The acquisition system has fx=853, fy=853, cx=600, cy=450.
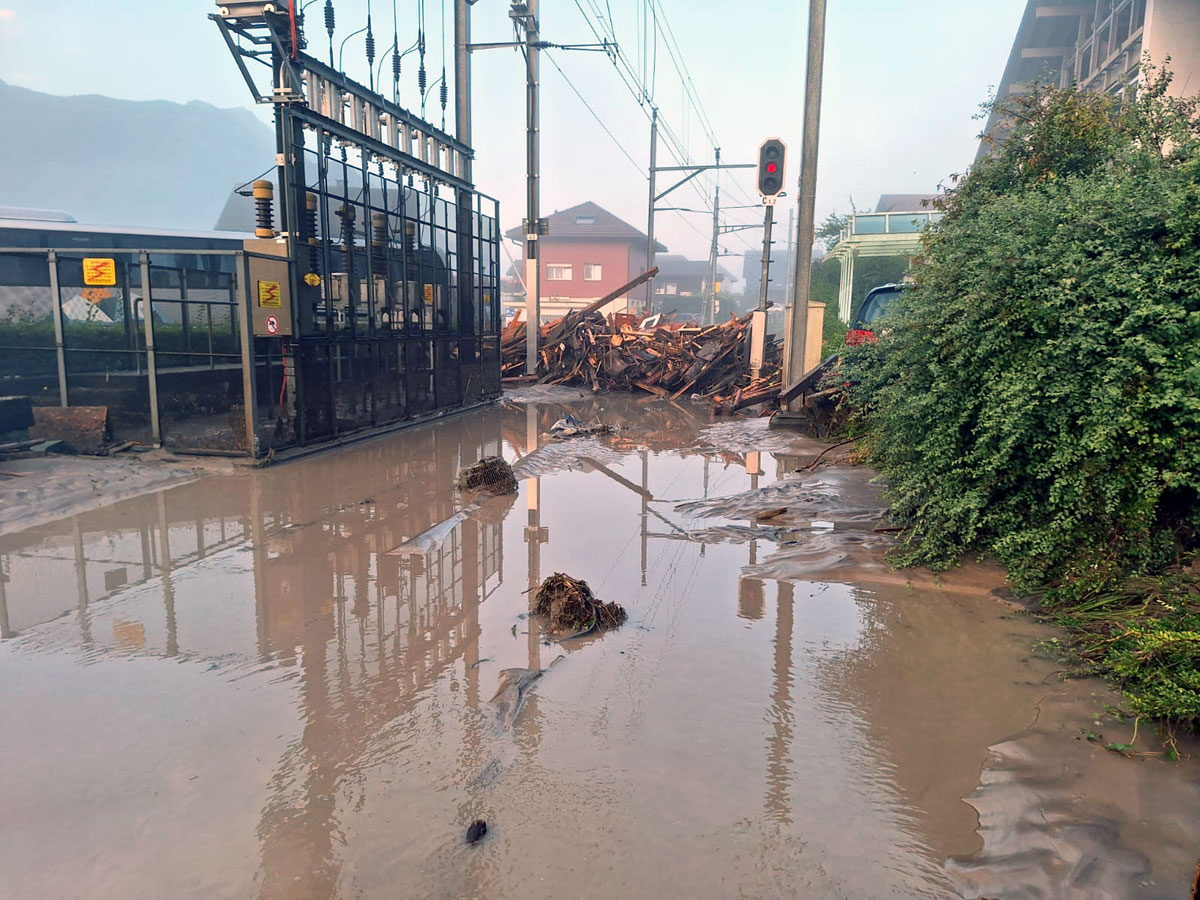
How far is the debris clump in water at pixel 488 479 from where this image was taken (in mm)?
9125

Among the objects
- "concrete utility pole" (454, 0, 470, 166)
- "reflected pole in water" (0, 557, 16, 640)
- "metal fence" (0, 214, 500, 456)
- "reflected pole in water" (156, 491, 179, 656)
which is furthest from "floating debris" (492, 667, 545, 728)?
"concrete utility pole" (454, 0, 470, 166)

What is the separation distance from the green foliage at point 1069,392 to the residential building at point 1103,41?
4.00m

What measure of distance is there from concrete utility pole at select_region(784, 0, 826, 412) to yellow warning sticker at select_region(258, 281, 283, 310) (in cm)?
787

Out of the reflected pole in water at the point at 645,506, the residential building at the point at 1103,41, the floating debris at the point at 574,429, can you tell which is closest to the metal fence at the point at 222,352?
the floating debris at the point at 574,429

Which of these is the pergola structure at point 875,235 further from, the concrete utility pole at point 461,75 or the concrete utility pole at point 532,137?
the concrete utility pole at point 461,75

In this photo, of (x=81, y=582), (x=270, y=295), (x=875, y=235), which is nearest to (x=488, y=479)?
(x=270, y=295)

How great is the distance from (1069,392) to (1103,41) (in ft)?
84.8

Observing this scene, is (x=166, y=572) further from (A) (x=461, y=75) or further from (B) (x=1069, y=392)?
(A) (x=461, y=75)

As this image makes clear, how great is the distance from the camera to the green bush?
5.05 m

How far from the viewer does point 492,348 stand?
722 inches

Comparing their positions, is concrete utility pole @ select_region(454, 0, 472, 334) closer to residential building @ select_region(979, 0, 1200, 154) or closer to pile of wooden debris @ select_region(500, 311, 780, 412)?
pile of wooden debris @ select_region(500, 311, 780, 412)

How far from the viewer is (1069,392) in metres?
5.26

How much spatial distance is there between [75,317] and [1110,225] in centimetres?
1398

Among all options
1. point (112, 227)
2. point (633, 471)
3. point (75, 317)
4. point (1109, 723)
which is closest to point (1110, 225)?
point (1109, 723)
